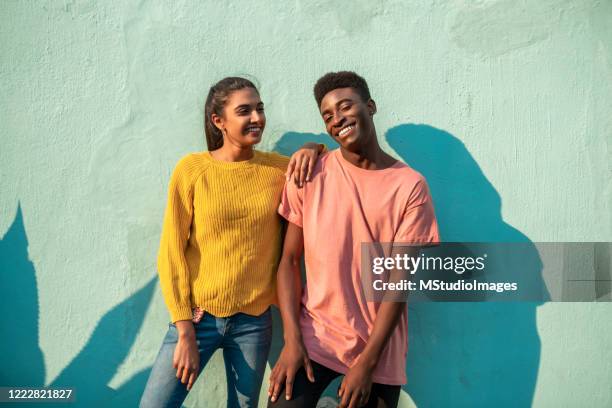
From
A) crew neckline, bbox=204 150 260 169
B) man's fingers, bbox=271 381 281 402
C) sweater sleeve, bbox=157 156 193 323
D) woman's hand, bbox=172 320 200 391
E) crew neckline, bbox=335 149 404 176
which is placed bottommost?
man's fingers, bbox=271 381 281 402

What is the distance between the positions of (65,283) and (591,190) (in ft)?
8.90

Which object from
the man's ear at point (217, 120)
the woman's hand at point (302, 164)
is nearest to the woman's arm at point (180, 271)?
the man's ear at point (217, 120)

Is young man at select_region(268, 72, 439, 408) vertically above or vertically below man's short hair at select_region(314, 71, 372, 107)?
below

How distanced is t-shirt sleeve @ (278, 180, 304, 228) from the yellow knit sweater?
6 cm

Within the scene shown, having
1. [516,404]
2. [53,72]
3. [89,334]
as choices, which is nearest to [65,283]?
[89,334]

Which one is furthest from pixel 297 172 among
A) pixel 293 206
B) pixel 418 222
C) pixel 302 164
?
pixel 418 222

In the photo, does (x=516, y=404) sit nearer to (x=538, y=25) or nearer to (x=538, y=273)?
(x=538, y=273)

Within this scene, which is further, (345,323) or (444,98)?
(444,98)

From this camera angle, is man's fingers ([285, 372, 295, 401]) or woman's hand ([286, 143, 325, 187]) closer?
man's fingers ([285, 372, 295, 401])

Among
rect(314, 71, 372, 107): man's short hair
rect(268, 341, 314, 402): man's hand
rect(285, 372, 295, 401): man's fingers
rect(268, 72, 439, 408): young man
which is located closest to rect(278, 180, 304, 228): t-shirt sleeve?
rect(268, 72, 439, 408): young man

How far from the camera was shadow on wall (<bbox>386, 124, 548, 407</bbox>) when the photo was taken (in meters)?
2.88

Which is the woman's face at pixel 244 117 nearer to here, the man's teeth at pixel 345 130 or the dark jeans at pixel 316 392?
the man's teeth at pixel 345 130

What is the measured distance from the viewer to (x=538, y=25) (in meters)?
2.88

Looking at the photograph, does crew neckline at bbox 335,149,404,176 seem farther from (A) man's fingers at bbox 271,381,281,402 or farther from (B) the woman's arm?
(A) man's fingers at bbox 271,381,281,402
